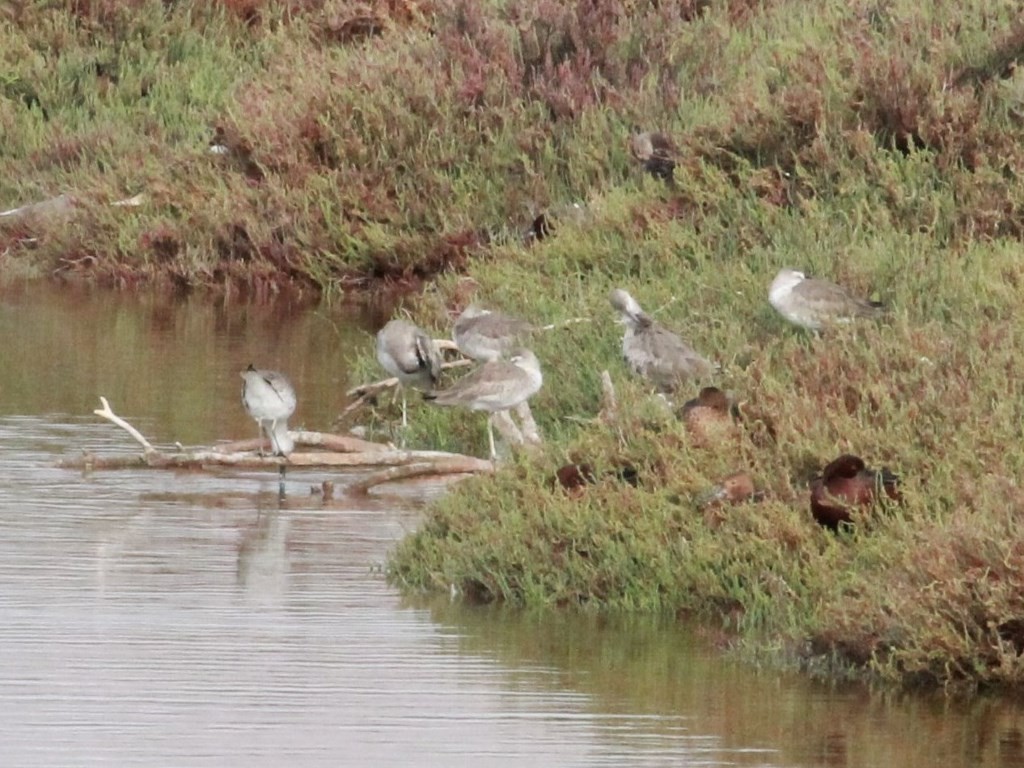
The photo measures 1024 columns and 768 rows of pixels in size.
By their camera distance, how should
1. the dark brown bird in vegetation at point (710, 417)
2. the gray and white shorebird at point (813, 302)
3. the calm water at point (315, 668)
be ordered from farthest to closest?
the gray and white shorebird at point (813, 302) < the dark brown bird in vegetation at point (710, 417) < the calm water at point (315, 668)

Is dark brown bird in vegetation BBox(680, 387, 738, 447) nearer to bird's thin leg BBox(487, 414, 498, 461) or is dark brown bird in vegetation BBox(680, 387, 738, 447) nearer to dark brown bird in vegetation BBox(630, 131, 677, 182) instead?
bird's thin leg BBox(487, 414, 498, 461)

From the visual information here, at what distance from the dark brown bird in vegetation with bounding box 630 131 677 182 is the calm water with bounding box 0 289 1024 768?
17.3 ft

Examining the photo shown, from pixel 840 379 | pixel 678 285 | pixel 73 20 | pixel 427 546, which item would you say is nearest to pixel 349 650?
pixel 427 546

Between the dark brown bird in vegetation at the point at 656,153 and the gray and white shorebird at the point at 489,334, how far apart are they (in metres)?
3.43

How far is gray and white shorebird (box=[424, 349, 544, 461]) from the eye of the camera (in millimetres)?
12531

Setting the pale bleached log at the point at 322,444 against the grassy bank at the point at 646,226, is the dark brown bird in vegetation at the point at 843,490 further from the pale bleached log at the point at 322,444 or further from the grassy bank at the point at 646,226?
the pale bleached log at the point at 322,444

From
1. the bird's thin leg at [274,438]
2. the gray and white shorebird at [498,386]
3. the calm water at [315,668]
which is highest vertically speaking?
the gray and white shorebird at [498,386]

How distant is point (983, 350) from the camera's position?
11.4m

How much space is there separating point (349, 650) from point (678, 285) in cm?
614

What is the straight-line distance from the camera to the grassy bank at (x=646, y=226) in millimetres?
9648

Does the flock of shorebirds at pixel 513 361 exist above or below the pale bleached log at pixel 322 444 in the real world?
above

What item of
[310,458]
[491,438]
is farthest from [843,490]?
[310,458]

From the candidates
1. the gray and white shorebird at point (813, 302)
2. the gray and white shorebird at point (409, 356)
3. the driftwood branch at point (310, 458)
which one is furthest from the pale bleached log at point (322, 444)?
the gray and white shorebird at point (813, 302)

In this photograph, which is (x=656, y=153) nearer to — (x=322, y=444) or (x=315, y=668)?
(x=322, y=444)
